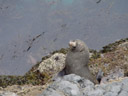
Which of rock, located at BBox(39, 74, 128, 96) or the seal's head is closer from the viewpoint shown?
rock, located at BBox(39, 74, 128, 96)

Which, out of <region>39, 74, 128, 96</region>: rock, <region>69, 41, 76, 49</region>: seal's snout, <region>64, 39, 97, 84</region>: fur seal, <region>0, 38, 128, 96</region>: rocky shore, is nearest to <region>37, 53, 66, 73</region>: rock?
<region>0, 38, 128, 96</region>: rocky shore

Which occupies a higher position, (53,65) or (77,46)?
(53,65)

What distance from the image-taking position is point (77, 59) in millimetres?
9383

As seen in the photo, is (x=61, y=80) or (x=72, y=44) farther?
(x=72, y=44)

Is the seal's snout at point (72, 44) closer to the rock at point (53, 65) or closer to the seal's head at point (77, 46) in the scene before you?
the seal's head at point (77, 46)

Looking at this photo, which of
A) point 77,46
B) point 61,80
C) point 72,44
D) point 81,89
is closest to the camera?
point 81,89

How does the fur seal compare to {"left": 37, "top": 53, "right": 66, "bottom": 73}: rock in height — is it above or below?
below

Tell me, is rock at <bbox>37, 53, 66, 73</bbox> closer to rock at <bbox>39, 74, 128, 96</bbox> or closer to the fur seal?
the fur seal

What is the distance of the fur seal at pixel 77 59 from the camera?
30.6 feet

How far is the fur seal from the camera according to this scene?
367 inches

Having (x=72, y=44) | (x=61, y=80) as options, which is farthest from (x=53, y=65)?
(x=61, y=80)

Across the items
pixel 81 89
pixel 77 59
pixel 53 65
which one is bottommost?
pixel 81 89

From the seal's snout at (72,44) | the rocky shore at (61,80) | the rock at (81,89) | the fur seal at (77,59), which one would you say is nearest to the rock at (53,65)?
the rocky shore at (61,80)

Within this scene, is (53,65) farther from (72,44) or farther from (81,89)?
(81,89)
